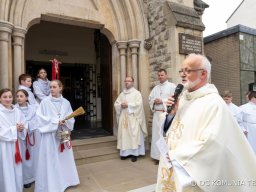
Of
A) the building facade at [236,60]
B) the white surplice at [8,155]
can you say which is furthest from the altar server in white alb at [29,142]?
the building facade at [236,60]

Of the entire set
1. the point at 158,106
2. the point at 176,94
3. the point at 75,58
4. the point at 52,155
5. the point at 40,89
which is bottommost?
the point at 52,155

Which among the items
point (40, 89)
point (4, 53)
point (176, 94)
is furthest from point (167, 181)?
point (4, 53)

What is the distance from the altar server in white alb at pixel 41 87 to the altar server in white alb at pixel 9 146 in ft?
3.71

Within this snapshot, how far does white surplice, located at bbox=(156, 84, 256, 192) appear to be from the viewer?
155cm

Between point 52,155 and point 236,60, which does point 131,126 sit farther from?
point 236,60

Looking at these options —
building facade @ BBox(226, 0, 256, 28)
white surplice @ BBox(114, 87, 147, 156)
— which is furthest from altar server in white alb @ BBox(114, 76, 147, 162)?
building facade @ BBox(226, 0, 256, 28)

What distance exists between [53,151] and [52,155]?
6 cm

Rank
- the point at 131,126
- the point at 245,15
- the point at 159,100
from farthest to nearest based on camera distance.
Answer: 1. the point at 245,15
2. the point at 131,126
3. the point at 159,100

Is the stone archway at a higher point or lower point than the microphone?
higher

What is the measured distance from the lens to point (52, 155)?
3.26 meters

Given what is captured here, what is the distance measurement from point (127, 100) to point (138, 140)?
878 millimetres

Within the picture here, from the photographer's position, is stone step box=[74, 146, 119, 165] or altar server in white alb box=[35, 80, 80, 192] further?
stone step box=[74, 146, 119, 165]

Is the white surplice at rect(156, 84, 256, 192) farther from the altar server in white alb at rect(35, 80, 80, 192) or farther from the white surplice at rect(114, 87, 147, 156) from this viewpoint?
the white surplice at rect(114, 87, 147, 156)

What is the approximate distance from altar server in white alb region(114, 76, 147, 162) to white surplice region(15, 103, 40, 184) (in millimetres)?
1773
